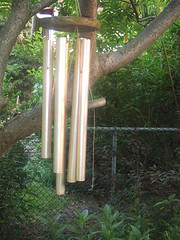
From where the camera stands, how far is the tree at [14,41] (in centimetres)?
167

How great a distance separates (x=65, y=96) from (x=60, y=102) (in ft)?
0.14

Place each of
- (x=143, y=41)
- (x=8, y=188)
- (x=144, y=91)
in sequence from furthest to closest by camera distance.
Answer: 1. (x=144, y=91)
2. (x=8, y=188)
3. (x=143, y=41)

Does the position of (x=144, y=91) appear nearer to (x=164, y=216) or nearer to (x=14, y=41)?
(x=164, y=216)

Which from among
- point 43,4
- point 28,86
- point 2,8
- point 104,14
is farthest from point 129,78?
point 28,86

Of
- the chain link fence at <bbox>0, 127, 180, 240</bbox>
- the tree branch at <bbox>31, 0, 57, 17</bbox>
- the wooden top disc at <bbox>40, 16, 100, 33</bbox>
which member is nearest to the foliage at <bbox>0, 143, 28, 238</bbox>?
the chain link fence at <bbox>0, 127, 180, 240</bbox>

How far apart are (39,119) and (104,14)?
1330mm

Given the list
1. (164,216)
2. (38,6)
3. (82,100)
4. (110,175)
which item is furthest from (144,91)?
(82,100)

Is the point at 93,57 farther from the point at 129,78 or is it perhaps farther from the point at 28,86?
the point at 28,86

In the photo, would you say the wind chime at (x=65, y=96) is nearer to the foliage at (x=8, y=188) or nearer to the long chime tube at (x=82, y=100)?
the long chime tube at (x=82, y=100)

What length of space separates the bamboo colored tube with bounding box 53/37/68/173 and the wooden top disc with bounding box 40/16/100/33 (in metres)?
0.10

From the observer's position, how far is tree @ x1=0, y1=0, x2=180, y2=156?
5.48ft

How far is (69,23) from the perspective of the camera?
1409 mm

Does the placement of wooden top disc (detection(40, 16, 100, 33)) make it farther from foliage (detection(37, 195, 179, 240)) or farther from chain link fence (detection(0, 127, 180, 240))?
chain link fence (detection(0, 127, 180, 240))

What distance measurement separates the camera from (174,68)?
4.11 m
